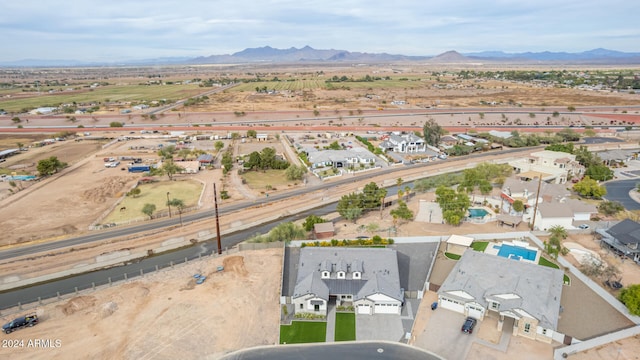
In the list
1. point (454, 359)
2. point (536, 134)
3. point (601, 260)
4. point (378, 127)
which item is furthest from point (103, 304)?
point (536, 134)

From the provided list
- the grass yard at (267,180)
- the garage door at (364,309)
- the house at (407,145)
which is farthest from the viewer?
the house at (407,145)

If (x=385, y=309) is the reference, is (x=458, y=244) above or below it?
above

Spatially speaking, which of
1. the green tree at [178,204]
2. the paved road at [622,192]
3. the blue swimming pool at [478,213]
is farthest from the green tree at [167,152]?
the paved road at [622,192]

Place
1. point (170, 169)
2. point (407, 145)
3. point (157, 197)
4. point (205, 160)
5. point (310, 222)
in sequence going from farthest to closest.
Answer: point (407, 145)
point (205, 160)
point (170, 169)
point (157, 197)
point (310, 222)

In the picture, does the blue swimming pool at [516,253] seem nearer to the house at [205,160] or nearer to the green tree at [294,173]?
the green tree at [294,173]

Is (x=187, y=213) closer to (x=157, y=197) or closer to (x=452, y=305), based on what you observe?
(x=157, y=197)

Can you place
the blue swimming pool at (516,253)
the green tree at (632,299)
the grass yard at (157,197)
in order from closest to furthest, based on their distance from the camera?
1. the green tree at (632,299)
2. the blue swimming pool at (516,253)
3. the grass yard at (157,197)

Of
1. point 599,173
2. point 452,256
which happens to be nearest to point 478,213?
point 452,256

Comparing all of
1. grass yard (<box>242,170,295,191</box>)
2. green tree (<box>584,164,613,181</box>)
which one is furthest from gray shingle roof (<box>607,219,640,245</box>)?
grass yard (<box>242,170,295,191</box>)
